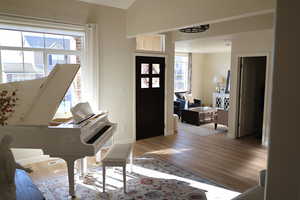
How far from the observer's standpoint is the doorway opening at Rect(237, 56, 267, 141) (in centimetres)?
578

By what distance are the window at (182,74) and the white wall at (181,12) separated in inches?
218

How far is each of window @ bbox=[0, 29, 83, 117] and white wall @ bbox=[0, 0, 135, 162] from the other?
43cm

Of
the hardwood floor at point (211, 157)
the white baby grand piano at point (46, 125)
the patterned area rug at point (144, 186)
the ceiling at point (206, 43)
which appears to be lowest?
the patterned area rug at point (144, 186)

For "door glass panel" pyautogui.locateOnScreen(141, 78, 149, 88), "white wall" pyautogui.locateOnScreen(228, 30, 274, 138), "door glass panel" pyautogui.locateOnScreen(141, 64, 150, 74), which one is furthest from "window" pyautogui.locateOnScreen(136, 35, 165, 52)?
"white wall" pyautogui.locateOnScreen(228, 30, 274, 138)

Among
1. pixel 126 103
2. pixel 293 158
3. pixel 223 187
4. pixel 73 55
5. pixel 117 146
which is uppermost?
pixel 73 55

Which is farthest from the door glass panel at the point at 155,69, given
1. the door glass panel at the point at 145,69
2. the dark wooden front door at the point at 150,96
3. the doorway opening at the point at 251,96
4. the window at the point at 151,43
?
the doorway opening at the point at 251,96

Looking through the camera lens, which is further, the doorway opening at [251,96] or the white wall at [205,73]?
the white wall at [205,73]

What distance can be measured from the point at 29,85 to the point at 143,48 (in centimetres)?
317

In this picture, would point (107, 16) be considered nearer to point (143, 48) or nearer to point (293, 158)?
point (143, 48)

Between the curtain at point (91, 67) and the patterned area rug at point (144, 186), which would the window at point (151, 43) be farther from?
the patterned area rug at point (144, 186)

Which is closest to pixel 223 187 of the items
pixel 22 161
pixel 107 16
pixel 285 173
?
pixel 285 173

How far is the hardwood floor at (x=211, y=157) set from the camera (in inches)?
142

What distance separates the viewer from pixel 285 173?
0.59 metres

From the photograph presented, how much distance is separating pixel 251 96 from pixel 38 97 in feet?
17.5
